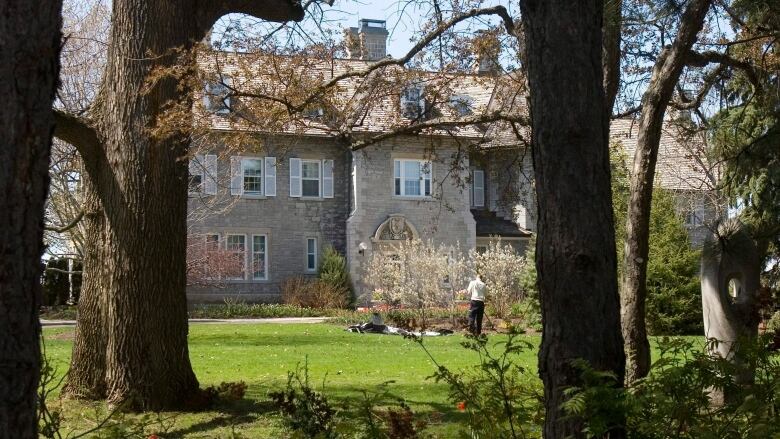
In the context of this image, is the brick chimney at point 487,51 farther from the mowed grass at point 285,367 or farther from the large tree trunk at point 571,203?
the large tree trunk at point 571,203

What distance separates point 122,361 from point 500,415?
20.1 feet

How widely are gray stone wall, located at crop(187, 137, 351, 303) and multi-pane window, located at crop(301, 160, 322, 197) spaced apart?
0.94 ft

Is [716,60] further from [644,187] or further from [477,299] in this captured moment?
[477,299]

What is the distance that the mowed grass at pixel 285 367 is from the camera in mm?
8912

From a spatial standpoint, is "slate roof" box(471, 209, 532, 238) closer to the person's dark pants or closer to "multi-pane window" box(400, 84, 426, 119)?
the person's dark pants

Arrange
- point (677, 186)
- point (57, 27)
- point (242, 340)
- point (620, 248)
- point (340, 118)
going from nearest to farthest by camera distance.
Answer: point (57, 27)
point (340, 118)
point (242, 340)
point (620, 248)
point (677, 186)

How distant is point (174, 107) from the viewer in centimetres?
982

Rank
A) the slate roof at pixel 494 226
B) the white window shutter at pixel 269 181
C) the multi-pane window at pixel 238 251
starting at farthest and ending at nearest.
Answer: the slate roof at pixel 494 226, the white window shutter at pixel 269 181, the multi-pane window at pixel 238 251

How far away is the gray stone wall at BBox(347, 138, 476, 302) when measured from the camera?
37.1 m

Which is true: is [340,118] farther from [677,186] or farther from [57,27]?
[677,186]

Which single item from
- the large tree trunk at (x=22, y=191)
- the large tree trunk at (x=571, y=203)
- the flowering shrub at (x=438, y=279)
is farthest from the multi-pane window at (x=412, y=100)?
the flowering shrub at (x=438, y=279)

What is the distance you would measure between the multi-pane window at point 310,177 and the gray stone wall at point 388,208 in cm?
142

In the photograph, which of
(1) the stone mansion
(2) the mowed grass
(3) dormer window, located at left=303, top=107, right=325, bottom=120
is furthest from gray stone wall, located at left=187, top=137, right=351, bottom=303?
(3) dormer window, located at left=303, top=107, right=325, bottom=120

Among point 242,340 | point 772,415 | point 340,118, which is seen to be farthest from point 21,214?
point 242,340
